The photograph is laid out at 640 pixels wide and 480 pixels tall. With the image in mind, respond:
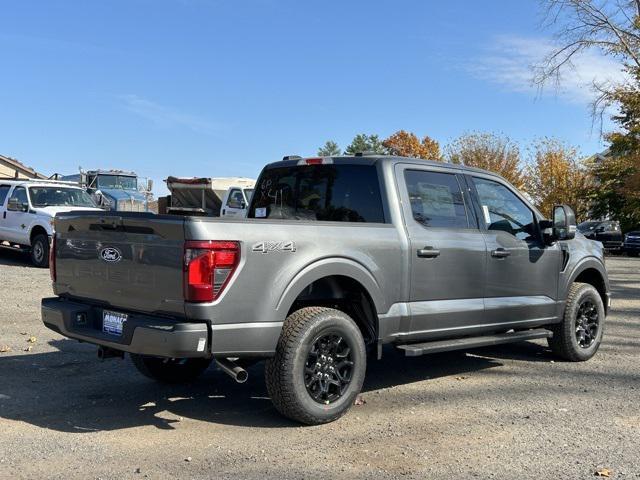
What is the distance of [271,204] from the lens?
249 inches

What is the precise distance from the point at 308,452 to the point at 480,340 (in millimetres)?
2246

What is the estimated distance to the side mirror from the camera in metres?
6.50

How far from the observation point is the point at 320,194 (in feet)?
19.3

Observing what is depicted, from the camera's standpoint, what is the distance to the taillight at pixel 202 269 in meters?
4.22

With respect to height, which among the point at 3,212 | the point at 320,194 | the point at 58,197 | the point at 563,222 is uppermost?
the point at 58,197

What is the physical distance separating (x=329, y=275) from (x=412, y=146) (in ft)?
186

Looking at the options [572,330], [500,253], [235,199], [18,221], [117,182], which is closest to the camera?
[500,253]

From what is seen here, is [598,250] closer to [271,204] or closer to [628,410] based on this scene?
[628,410]

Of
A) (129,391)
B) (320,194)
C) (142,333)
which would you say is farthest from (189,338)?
(320,194)

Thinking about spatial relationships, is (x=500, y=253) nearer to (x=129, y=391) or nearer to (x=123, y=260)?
(x=123, y=260)

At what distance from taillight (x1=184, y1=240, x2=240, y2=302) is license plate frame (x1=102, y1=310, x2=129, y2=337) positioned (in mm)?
673

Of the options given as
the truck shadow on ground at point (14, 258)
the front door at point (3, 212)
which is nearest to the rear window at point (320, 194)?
the truck shadow on ground at point (14, 258)

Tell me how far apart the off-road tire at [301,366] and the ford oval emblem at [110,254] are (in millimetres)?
1291

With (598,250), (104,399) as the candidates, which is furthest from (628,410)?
(104,399)
